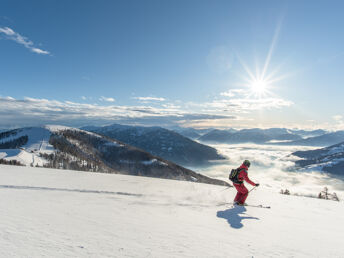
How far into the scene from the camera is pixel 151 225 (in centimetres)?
653

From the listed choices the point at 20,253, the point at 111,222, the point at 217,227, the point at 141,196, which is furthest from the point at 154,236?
the point at 141,196

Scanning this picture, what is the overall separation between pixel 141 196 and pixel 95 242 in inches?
219

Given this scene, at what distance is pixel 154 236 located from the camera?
18.4 feet

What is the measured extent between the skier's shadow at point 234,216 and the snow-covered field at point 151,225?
4 cm

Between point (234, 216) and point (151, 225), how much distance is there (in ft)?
12.5

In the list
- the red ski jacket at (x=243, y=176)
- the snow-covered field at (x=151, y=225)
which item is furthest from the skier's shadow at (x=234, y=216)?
the red ski jacket at (x=243, y=176)

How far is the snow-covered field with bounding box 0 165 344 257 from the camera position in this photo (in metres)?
4.75

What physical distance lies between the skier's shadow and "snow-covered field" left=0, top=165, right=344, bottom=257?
44 mm

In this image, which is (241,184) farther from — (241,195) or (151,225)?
(151,225)

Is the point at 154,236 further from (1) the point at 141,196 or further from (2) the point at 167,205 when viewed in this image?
(1) the point at 141,196

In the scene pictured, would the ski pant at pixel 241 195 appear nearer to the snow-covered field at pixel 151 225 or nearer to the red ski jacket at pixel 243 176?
the red ski jacket at pixel 243 176

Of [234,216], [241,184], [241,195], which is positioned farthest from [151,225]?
[241,184]

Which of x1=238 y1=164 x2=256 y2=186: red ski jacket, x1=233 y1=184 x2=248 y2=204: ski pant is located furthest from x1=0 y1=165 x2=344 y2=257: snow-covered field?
x1=238 y1=164 x2=256 y2=186: red ski jacket

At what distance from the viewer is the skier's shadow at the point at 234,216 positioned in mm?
7500
